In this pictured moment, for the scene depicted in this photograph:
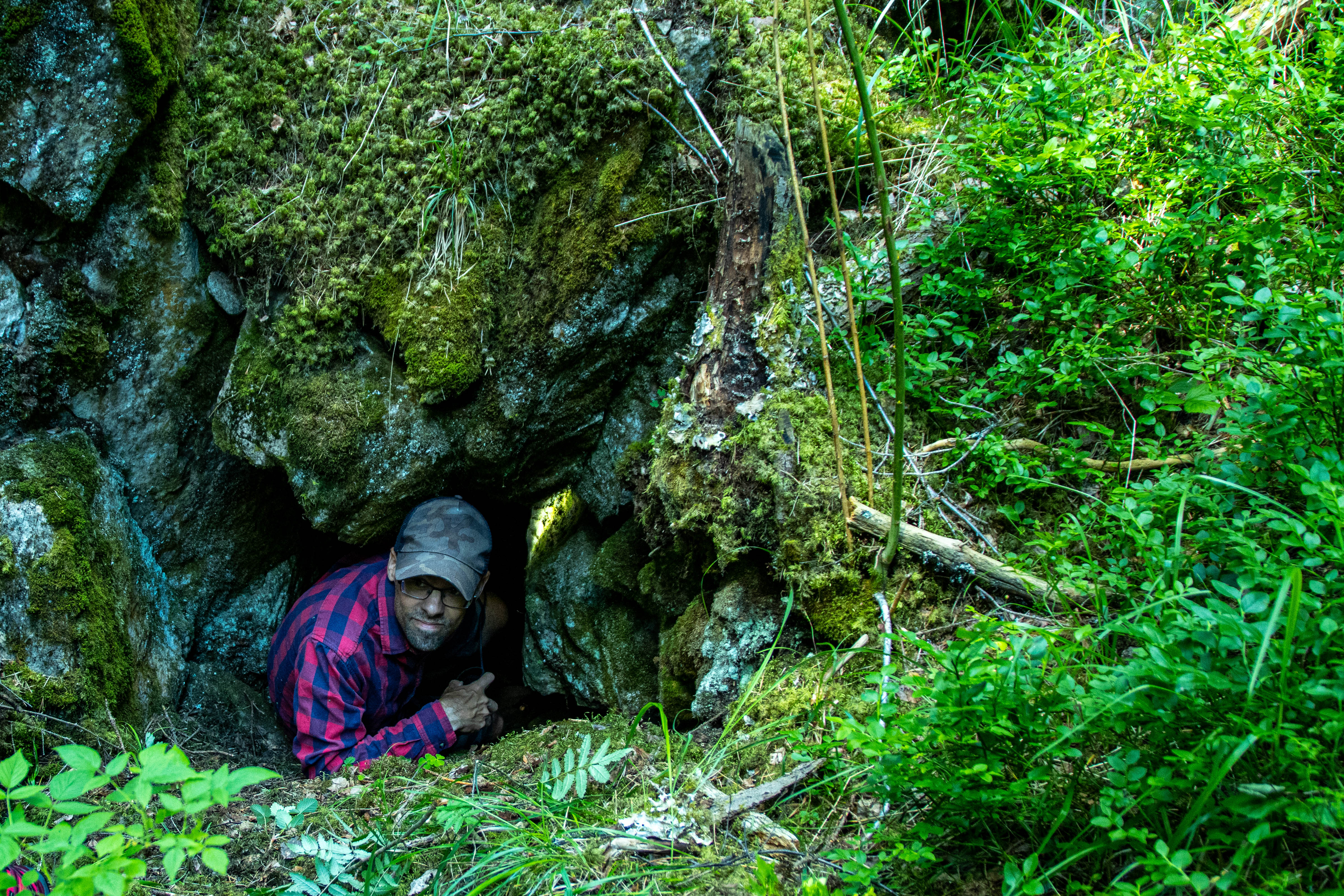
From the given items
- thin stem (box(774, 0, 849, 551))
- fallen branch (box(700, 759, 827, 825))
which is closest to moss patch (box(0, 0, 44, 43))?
thin stem (box(774, 0, 849, 551))

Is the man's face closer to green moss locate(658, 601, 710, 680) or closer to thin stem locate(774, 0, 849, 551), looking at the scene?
green moss locate(658, 601, 710, 680)

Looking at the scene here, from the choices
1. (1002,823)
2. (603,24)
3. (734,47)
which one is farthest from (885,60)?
(1002,823)

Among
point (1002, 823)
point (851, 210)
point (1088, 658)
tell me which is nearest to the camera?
point (1002, 823)

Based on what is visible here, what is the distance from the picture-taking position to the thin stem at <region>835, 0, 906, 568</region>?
1.78 metres

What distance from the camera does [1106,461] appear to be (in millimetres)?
2432

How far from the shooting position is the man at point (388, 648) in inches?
149

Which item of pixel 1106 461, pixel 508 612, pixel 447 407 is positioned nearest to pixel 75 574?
pixel 447 407

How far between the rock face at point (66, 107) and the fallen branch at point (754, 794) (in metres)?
3.67

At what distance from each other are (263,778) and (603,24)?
334cm

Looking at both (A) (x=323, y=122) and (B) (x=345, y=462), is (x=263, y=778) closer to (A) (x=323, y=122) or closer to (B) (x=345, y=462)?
(B) (x=345, y=462)

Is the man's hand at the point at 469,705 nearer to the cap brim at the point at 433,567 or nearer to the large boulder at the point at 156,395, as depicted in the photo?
the cap brim at the point at 433,567

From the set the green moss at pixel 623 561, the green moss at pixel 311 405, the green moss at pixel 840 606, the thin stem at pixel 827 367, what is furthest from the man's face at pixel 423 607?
the thin stem at pixel 827 367

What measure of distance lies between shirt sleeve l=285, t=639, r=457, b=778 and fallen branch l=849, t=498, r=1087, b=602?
2.53 m

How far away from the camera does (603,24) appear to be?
135 inches
